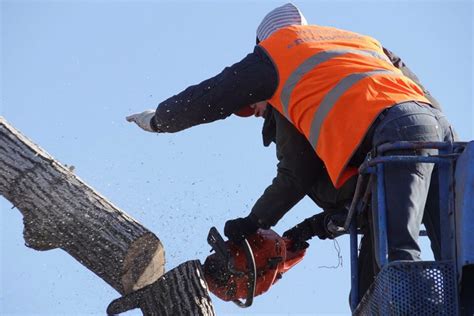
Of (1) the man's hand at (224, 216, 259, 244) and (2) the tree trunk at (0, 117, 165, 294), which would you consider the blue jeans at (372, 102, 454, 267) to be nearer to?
(1) the man's hand at (224, 216, 259, 244)

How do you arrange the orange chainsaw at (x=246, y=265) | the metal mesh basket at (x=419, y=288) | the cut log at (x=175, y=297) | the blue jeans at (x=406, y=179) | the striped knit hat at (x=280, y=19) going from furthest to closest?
→ the striped knit hat at (x=280, y=19) → the orange chainsaw at (x=246, y=265) → the cut log at (x=175, y=297) → the blue jeans at (x=406, y=179) → the metal mesh basket at (x=419, y=288)

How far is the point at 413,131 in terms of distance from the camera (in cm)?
478

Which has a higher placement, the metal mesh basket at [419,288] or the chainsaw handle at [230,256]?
the chainsaw handle at [230,256]

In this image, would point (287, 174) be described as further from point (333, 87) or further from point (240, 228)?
point (333, 87)

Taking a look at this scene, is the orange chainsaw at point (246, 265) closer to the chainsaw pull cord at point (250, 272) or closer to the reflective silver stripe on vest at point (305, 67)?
the chainsaw pull cord at point (250, 272)

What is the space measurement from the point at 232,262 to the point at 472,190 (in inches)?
73.0

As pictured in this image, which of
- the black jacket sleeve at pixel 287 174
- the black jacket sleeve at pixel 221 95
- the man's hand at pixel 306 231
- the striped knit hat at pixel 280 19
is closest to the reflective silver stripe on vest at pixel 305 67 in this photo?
the black jacket sleeve at pixel 221 95

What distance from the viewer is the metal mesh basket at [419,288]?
13.7ft

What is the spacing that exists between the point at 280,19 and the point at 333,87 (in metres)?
1.01

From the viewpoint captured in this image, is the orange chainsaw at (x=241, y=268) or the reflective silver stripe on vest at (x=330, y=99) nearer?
the reflective silver stripe on vest at (x=330, y=99)

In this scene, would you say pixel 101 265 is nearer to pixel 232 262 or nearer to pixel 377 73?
pixel 232 262

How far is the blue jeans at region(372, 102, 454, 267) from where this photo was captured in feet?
14.9

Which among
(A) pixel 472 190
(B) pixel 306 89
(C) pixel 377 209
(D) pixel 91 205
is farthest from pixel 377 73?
(D) pixel 91 205

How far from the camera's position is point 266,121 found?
19.6 feet
